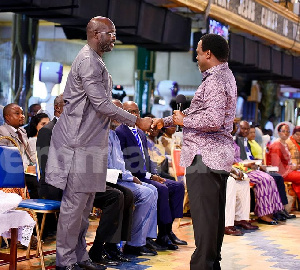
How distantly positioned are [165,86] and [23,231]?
10357 mm

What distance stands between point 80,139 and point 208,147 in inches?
38.0

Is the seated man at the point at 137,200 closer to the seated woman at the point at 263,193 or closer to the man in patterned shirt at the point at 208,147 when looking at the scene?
the man in patterned shirt at the point at 208,147

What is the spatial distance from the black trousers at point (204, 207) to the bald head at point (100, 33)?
114cm

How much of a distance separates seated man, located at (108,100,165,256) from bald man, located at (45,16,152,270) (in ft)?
3.22

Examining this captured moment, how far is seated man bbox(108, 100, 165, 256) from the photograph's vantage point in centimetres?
552

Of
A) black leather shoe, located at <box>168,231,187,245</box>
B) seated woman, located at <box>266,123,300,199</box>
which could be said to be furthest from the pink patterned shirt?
seated woman, located at <box>266,123,300,199</box>

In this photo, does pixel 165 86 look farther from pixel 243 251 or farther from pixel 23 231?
pixel 23 231

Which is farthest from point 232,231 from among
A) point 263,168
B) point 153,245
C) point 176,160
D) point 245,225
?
point 263,168

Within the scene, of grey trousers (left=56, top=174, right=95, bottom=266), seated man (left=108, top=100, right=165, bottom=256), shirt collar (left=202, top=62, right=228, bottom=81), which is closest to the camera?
shirt collar (left=202, top=62, right=228, bottom=81)

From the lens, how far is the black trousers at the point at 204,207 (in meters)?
3.95

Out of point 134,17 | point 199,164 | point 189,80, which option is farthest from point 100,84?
point 189,80

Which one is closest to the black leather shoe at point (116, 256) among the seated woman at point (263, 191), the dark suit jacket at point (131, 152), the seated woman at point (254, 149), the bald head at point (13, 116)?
the dark suit jacket at point (131, 152)

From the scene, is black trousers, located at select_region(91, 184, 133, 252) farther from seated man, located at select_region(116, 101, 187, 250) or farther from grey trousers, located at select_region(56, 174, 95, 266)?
seated man, located at select_region(116, 101, 187, 250)

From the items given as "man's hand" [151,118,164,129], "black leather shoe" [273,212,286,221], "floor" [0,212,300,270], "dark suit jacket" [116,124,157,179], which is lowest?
"floor" [0,212,300,270]
